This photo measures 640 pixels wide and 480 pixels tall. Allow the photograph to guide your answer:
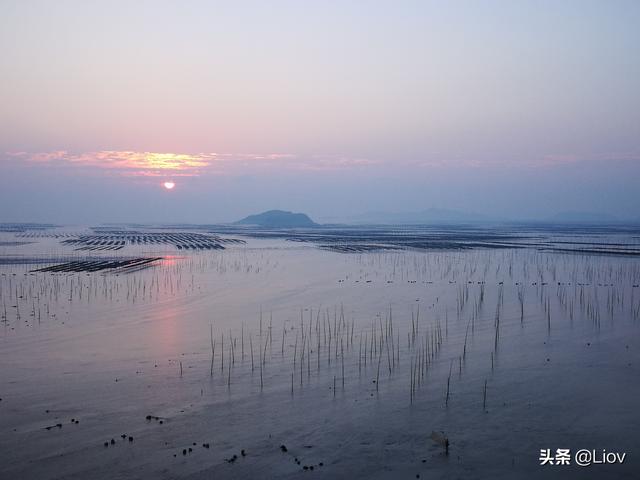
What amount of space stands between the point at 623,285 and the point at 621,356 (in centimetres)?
1354

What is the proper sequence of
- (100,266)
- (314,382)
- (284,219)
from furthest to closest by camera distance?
(284,219)
(100,266)
(314,382)

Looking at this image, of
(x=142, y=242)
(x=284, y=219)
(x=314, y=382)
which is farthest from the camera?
(x=284, y=219)

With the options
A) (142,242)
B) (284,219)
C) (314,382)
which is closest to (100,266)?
(314,382)

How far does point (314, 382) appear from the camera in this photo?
36.8 feet

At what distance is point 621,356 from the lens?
522 inches

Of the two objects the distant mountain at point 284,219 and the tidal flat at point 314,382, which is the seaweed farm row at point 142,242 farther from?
the distant mountain at point 284,219

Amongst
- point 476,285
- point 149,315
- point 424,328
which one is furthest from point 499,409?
point 476,285

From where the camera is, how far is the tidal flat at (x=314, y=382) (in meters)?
7.96

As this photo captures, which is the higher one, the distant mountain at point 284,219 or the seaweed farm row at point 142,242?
the distant mountain at point 284,219

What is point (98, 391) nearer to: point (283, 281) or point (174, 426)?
point (174, 426)

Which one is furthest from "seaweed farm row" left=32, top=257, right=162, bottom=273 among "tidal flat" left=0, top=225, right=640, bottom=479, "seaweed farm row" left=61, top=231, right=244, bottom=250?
"seaweed farm row" left=61, top=231, right=244, bottom=250

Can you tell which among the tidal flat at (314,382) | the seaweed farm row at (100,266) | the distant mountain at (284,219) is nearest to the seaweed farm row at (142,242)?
the seaweed farm row at (100,266)

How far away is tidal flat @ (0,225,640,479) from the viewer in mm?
7957

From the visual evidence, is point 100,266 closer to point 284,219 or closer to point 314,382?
point 314,382
